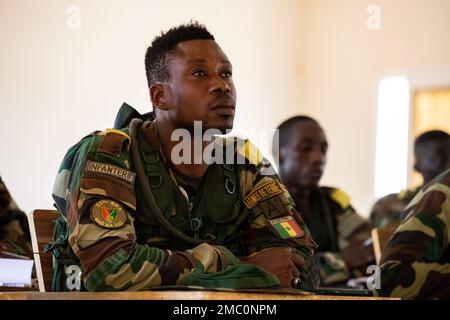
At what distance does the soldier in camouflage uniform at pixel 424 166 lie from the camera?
4027mm

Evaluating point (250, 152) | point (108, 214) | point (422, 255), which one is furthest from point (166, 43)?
point (422, 255)

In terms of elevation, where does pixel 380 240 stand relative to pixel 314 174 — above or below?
below

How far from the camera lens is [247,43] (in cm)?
236

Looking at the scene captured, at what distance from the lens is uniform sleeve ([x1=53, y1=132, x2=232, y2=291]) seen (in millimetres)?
1596

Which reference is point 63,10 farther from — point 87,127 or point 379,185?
point 379,185

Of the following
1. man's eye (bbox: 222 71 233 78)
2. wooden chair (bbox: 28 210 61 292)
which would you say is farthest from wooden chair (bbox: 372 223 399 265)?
wooden chair (bbox: 28 210 61 292)

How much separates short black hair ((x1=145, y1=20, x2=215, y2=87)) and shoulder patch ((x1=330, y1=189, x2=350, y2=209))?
5.47ft

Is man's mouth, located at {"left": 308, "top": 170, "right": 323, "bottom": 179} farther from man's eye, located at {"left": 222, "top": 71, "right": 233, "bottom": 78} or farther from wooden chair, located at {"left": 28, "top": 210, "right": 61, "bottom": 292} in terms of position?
A: wooden chair, located at {"left": 28, "top": 210, "right": 61, "bottom": 292}

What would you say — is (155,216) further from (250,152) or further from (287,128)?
(287,128)

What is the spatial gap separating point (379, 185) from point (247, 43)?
3975 mm

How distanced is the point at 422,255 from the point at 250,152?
55 centimetres

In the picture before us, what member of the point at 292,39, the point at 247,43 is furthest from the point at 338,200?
the point at 292,39

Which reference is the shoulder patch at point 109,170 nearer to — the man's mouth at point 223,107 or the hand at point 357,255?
the man's mouth at point 223,107

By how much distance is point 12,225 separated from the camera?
7.22 feet
